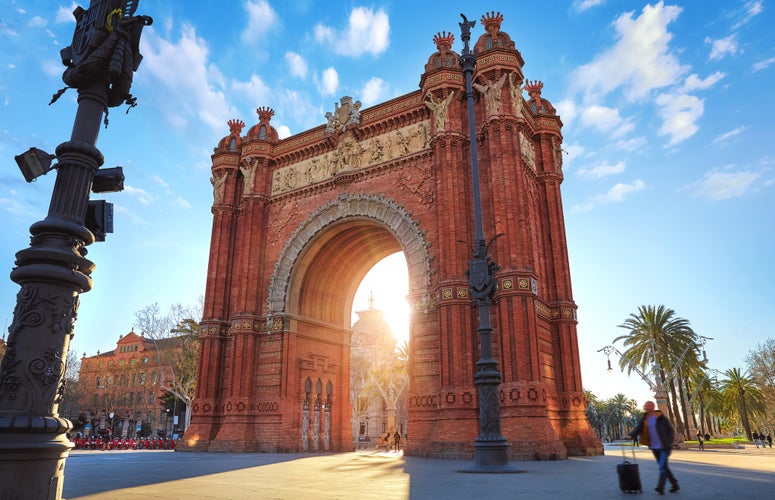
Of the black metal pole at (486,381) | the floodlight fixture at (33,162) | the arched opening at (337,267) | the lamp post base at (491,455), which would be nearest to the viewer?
the floodlight fixture at (33,162)

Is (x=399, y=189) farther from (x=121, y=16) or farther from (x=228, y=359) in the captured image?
(x=121, y=16)

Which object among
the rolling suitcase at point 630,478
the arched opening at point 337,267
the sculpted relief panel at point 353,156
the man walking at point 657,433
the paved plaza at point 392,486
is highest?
the sculpted relief panel at point 353,156

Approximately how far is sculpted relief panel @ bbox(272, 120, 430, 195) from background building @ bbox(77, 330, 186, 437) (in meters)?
43.6

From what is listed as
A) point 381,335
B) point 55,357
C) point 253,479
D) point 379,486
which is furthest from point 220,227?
point 381,335

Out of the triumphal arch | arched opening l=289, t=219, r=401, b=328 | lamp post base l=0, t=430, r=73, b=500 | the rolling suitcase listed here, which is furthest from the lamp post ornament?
arched opening l=289, t=219, r=401, b=328

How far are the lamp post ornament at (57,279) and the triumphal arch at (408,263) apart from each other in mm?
16063

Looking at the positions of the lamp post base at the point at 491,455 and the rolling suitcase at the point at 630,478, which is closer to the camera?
the rolling suitcase at the point at 630,478

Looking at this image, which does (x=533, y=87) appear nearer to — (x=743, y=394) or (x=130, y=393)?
(x=743, y=394)

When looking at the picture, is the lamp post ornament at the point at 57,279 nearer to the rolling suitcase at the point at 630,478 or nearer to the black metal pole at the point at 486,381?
the rolling suitcase at the point at 630,478

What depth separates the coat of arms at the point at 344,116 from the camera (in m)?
27.2

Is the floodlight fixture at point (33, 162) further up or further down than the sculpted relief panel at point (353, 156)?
further down

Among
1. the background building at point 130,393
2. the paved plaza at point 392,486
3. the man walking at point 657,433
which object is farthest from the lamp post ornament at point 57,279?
the background building at point 130,393

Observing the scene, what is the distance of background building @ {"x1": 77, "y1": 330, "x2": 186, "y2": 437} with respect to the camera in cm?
6500

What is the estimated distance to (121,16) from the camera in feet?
20.3
